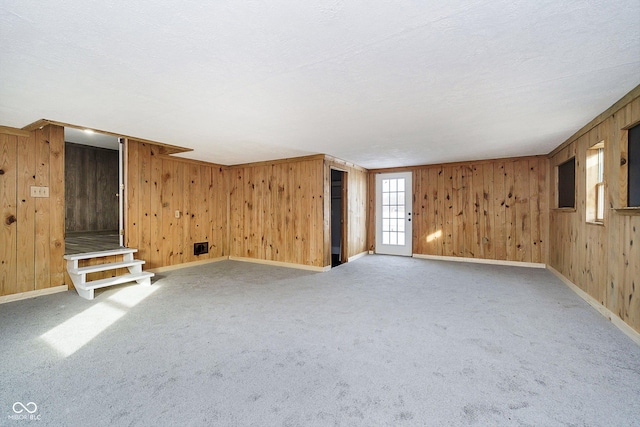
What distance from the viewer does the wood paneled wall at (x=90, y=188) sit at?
6855mm

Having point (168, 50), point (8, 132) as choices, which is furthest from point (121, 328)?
point (8, 132)

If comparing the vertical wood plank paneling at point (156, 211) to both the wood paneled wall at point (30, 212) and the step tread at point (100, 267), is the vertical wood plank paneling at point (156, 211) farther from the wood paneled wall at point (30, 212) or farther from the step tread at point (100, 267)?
the wood paneled wall at point (30, 212)

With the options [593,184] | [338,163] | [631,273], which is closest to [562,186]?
[593,184]

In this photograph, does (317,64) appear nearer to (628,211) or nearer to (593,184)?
(628,211)

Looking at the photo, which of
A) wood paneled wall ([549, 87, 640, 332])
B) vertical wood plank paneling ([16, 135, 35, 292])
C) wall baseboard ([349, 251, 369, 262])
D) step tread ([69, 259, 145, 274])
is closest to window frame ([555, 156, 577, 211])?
wood paneled wall ([549, 87, 640, 332])

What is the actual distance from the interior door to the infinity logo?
6.23m

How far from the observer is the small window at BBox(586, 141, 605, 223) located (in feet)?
11.5

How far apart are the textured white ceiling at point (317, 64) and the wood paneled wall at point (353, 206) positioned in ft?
6.24

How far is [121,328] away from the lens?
8.91ft

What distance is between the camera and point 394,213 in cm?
691

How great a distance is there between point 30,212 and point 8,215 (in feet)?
0.65

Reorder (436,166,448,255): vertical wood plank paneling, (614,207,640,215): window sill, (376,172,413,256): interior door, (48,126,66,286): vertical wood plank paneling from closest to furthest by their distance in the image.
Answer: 1. (614,207,640,215): window sill
2. (48,126,66,286): vertical wood plank paneling
3. (436,166,448,255): vertical wood plank paneling
4. (376,172,413,256): interior door

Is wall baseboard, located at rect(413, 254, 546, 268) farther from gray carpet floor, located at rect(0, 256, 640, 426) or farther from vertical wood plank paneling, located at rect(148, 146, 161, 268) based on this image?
vertical wood plank paneling, located at rect(148, 146, 161, 268)

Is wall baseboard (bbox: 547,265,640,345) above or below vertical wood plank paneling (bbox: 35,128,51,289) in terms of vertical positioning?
below
